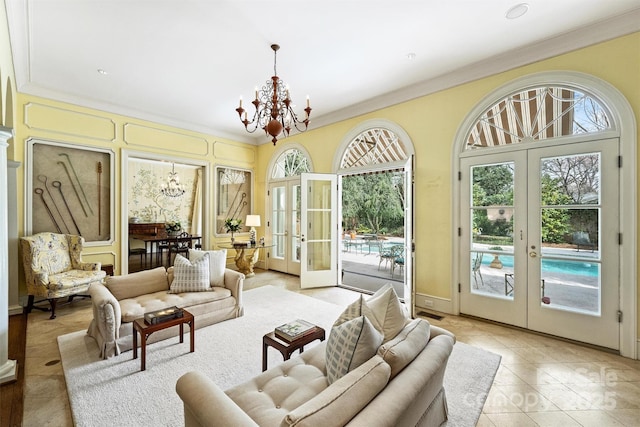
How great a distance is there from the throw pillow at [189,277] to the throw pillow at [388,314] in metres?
2.33

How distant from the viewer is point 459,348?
268cm

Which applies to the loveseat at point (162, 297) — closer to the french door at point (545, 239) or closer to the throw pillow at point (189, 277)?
the throw pillow at point (189, 277)

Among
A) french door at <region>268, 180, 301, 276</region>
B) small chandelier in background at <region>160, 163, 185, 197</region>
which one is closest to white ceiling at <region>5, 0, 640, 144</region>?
french door at <region>268, 180, 301, 276</region>

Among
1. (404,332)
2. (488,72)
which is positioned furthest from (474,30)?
(404,332)

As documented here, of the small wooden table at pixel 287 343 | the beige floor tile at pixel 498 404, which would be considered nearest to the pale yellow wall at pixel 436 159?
the beige floor tile at pixel 498 404

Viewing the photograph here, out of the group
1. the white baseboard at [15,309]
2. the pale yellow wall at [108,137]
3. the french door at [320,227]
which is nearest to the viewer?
the white baseboard at [15,309]

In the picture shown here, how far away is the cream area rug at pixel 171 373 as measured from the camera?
5.96 ft

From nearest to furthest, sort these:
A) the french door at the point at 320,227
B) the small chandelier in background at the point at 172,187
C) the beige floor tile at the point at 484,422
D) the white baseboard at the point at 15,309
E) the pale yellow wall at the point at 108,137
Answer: the beige floor tile at the point at 484,422
the white baseboard at the point at 15,309
the pale yellow wall at the point at 108,137
the french door at the point at 320,227
the small chandelier in background at the point at 172,187

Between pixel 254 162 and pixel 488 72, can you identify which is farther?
pixel 254 162

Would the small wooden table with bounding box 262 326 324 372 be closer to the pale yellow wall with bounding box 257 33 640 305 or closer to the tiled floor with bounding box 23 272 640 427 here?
the tiled floor with bounding box 23 272 640 427

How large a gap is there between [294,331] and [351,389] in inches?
45.7

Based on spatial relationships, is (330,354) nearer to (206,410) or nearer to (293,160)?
(206,410)

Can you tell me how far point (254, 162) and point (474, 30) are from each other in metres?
5.00

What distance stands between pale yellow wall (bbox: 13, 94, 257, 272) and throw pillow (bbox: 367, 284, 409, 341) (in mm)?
4743
